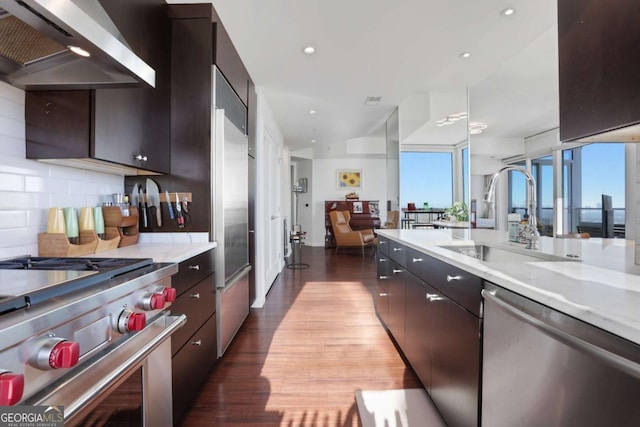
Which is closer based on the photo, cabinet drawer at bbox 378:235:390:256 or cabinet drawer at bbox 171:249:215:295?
cabinet drawer at bbox 171:249:215:295

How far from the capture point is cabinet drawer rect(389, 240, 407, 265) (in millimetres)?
2012

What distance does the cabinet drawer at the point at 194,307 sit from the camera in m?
1.37

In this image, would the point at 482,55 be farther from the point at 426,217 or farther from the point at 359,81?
the point at 426,217

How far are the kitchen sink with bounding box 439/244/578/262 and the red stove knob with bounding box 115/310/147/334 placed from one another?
164 centimetres

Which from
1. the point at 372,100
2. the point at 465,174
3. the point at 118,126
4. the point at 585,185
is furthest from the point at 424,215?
the point at 118,126

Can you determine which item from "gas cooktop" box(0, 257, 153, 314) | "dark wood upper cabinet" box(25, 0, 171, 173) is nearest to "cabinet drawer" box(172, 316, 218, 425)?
"gas cooktop" box(0, 257, 153, 314)

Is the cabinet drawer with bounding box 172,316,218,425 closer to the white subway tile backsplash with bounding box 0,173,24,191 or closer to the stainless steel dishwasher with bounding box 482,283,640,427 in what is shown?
the white subway tile backsplash with bounding box 0,173,24,191

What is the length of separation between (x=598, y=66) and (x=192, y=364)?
2085mm

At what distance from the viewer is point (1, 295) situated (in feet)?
2.22

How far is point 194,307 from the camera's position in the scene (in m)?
1.56

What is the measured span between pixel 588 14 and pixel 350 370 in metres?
2.07

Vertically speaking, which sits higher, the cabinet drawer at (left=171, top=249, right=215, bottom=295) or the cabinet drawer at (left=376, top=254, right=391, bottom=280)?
the cabinet drawer at (left=171, top=249, right=215, bottom=295)

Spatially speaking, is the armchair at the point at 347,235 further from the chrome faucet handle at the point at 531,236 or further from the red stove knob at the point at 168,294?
the red stove knob at the point at 168,294

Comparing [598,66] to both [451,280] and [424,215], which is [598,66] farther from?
[424,215]
